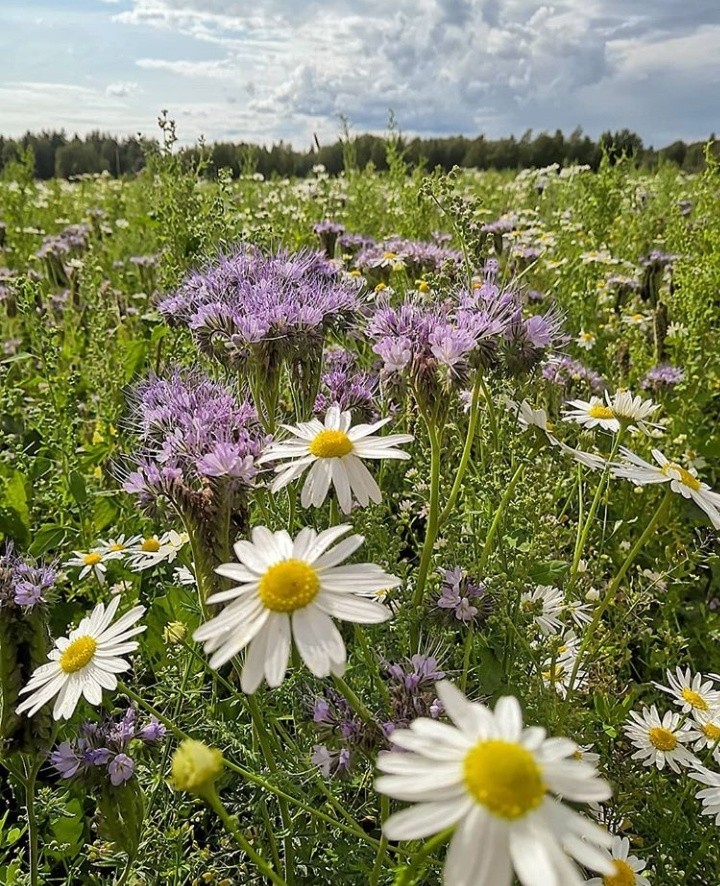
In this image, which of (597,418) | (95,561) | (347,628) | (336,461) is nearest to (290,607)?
(336,461)

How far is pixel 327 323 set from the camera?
1.96 metres

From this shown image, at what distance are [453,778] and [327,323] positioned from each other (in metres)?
1.35

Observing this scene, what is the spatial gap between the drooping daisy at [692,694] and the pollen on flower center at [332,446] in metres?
1.20

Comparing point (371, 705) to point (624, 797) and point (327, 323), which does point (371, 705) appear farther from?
point (327, 323)

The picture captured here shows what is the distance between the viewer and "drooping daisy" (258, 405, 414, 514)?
1.39 meters

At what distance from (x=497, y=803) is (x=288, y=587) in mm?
426

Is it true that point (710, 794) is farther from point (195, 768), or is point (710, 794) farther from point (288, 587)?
point (195, 768)

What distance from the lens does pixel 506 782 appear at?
781 mm

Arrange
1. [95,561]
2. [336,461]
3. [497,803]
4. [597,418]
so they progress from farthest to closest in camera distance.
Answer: [95,561] → [597,418] → [336,461] → [497,803]

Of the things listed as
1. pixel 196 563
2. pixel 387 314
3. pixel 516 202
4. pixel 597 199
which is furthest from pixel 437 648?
pixel 516 202

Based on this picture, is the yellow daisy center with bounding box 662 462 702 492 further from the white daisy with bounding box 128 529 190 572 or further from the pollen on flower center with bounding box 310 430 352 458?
A: the white daisy with bounding box 128 529 190 572

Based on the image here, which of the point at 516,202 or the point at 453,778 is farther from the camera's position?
the point at 516,202

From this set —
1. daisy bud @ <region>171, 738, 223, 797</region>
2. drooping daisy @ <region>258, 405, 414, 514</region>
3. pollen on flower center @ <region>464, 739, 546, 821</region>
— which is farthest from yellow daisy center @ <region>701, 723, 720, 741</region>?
daisy bud @ <region>171, 738, 223, 797</region>

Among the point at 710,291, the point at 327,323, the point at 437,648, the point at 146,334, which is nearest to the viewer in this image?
the point at 437,648
